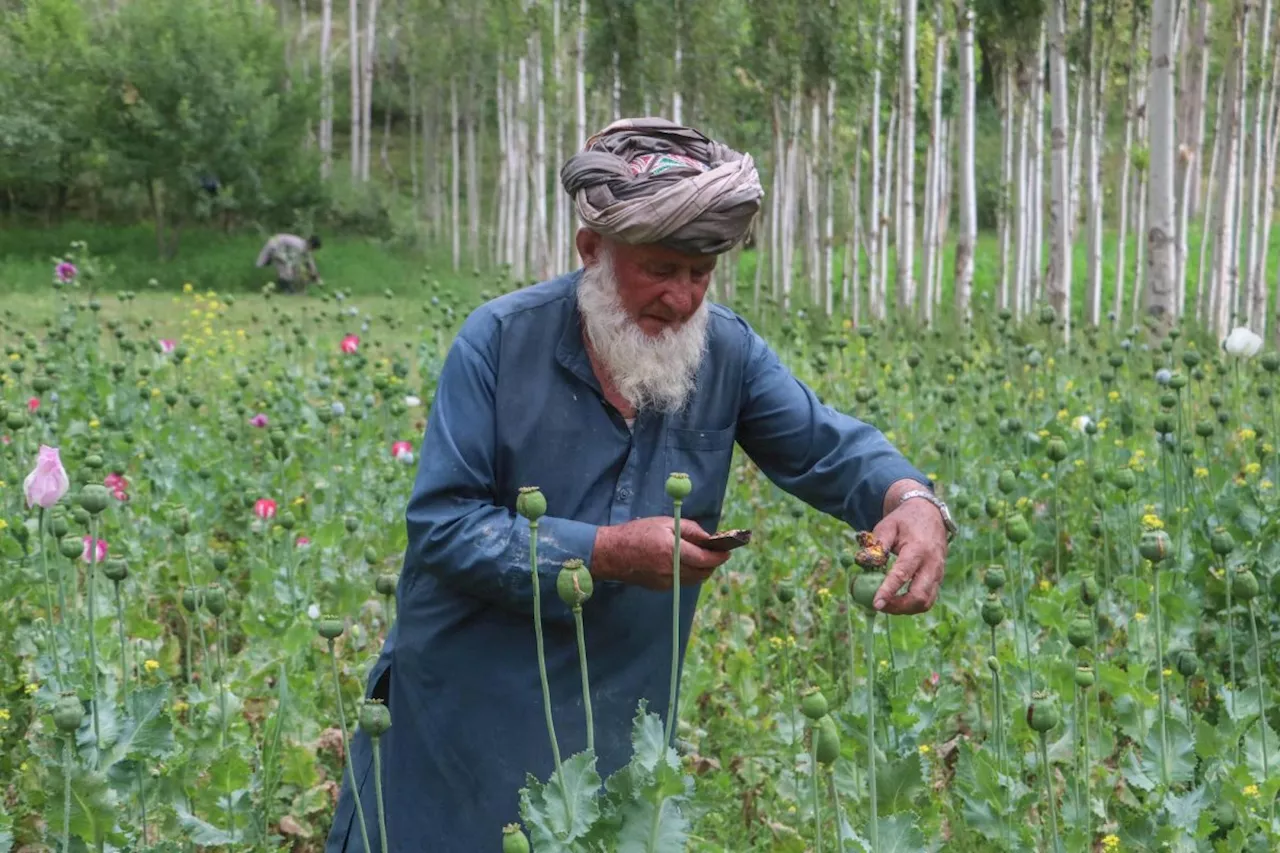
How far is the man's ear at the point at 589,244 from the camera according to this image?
2.39 metres

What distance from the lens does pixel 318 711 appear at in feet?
12.9

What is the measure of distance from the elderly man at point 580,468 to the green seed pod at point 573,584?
41 cm

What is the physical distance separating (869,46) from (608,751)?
1713 centimetres

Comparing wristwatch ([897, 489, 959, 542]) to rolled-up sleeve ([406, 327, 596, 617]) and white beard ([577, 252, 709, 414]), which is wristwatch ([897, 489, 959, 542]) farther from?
rolled-up sleeve ([406, 327, 596, 617])

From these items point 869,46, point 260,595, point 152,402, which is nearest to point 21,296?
point 869,46

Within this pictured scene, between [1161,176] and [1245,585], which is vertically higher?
[1161,176]

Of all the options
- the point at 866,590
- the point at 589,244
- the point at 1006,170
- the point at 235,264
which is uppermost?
the point at 589,244

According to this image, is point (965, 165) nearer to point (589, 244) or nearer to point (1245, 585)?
point (1245, 585)

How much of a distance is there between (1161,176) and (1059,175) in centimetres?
358

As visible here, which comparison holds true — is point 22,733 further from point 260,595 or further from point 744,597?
point 744,597

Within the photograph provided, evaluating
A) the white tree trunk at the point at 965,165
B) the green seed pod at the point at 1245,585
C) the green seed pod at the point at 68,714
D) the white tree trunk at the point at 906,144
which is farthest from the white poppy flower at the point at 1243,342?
the white tree trunk at the point at 906,144

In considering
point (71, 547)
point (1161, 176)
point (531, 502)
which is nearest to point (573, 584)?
point (531, 502)

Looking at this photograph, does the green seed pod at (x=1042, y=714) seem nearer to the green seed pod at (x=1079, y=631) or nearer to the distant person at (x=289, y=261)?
the green seed pod at (x=1079, y=631)

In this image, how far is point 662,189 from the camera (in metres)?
2.22
